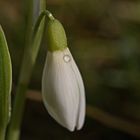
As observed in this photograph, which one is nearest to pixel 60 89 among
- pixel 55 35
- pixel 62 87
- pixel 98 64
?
pixel 62 87

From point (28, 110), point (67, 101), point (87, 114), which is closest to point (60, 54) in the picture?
point (67, 101)

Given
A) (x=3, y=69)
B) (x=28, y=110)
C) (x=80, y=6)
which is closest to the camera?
(x=3, y=69)

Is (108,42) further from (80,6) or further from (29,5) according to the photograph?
(29,5)

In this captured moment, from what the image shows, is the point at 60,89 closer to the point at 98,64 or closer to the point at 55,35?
→ the point at 55,35

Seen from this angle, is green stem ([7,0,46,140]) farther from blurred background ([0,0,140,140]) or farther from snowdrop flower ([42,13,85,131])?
blurred background ([0,0,140,140])

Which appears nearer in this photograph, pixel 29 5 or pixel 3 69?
pixel 3 69

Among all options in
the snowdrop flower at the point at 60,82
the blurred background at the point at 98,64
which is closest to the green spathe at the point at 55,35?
the snowdrop flower at the point at 60,82
